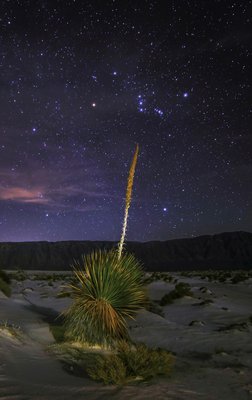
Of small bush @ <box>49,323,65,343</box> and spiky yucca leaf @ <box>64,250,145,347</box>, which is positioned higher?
spiky yucca leaf @ <box>64,250,145,347</box>

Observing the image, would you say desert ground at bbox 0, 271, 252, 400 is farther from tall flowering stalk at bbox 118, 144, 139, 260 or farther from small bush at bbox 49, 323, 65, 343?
tall flowering stalk at bbox 118, 144, 139, 260

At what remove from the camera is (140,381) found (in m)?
6.71

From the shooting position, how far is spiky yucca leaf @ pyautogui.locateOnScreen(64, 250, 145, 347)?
9.29 m

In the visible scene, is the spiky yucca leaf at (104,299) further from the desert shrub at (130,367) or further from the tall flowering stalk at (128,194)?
the desert shrub at (130,367)

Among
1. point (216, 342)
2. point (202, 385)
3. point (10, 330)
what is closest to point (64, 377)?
point (202, 385)

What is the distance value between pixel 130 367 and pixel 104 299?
2.79 metres

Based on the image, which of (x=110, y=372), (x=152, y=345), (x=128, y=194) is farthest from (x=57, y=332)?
(x=110, y=372)

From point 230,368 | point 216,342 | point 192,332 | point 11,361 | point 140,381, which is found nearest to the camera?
point 140,381

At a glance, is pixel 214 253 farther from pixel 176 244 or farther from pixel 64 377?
pixel 64 377

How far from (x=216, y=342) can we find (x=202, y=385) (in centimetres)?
463

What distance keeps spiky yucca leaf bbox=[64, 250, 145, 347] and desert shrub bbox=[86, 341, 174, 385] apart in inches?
70.2

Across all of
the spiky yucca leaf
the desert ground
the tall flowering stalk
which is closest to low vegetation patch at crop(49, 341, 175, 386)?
the desert ground

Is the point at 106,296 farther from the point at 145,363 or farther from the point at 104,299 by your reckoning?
the point at 145,363

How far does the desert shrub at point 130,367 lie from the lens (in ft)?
21.5
